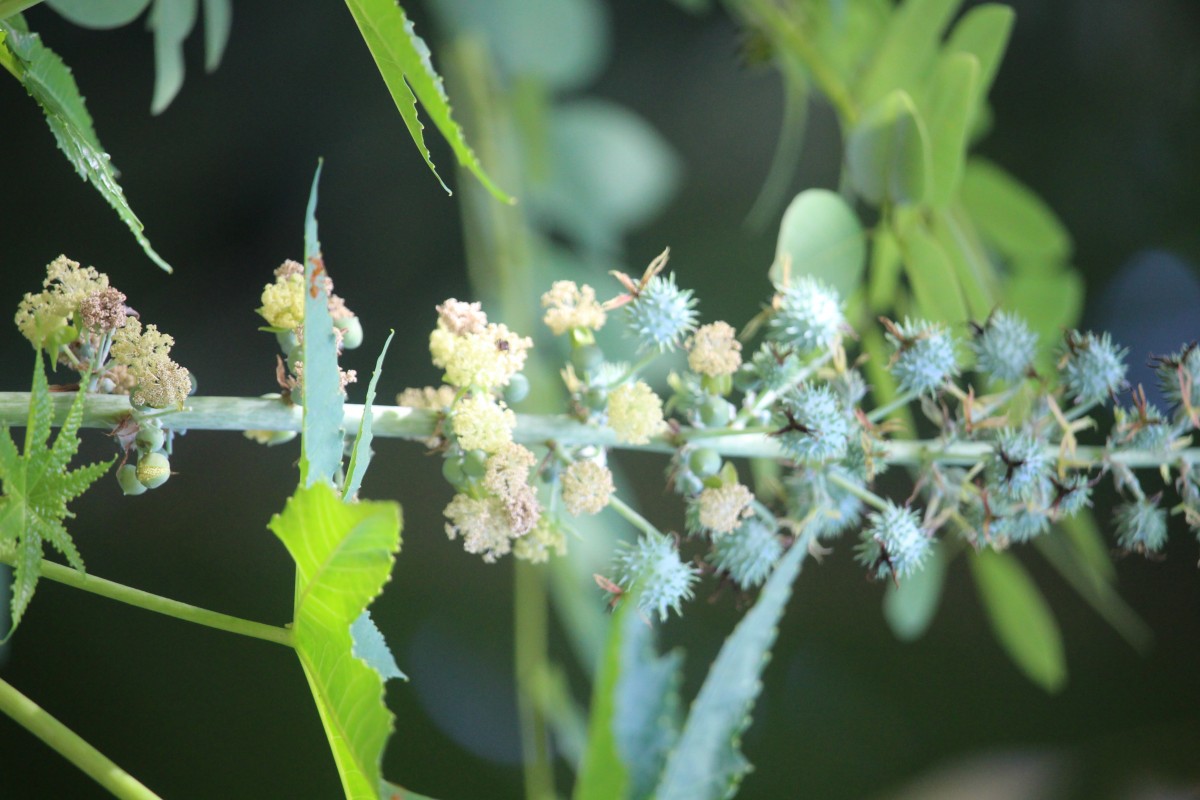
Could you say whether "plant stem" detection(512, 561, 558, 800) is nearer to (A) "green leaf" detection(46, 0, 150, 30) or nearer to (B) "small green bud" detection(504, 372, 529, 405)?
(B) "small green bud" detection(504, 372, 529, 405)

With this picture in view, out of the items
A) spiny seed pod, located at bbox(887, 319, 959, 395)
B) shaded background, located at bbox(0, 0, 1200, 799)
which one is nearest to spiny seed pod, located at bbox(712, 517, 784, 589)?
spiny seed pod, located at bbox(887, 319, 959, 395)

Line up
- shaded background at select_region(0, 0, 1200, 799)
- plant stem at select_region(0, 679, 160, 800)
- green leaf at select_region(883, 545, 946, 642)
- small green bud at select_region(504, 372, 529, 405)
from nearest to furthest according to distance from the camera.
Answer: plant stem at select_region(0, 679, 160, 800)
small green bud at select_region(504, 372, 529, 405)
green leaf at select_region(883, 545, 946, 642)
shaded background at select_region(0, 0, 1200, 799)

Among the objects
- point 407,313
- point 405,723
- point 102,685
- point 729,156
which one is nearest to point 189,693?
point 102,685

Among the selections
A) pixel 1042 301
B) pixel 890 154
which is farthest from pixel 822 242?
pixel 1042 301

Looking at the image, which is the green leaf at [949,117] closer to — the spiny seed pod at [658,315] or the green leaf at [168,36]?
the spiny seed pod at [658,315]

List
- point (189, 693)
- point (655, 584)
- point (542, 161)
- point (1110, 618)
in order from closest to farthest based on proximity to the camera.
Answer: point (655, 584) < point (542, 161) < point (189, 693) < point (1110, 618)

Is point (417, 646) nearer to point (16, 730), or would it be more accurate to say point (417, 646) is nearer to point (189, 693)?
point (189, 693)
